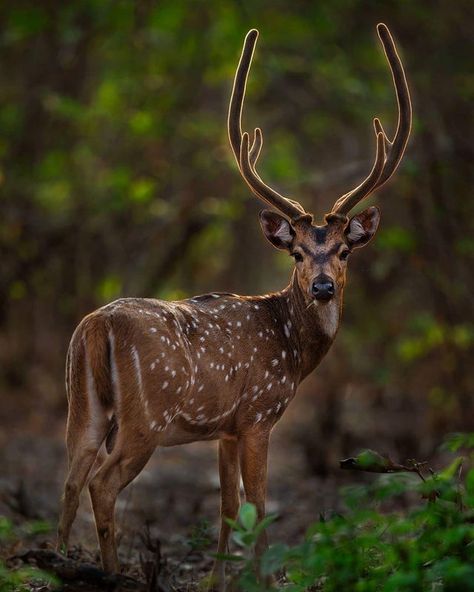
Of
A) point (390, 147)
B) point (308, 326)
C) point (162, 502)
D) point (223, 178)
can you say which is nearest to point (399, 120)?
point (390, 147)

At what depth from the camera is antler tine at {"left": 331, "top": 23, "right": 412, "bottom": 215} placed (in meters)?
7.48

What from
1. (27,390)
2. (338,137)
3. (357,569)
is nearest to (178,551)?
(357,569)

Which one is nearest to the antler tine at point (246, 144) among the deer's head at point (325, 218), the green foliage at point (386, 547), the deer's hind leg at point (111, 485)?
the deer's head at point (325, 218)

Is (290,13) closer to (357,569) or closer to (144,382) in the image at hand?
(144,382)

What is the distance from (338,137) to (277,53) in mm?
3960

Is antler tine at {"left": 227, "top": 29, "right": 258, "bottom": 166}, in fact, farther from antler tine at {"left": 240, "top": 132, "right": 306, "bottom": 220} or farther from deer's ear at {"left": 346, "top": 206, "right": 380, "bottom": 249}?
deer's ear at {"left": 346, "top": 206, "right": 380, "bottom": 249}

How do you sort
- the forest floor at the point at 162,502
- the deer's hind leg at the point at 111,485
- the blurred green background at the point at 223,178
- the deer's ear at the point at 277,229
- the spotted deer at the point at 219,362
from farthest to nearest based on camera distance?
the blurred green background at the point at 223,178
the deer's ear at the point at 277,229
the forest floor at the point at 162,502
the spotted deer at the point at 219,362
the deer's hind leg at the point at 111,485

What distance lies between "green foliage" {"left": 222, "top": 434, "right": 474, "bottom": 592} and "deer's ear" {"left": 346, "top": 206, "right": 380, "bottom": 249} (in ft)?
7.95

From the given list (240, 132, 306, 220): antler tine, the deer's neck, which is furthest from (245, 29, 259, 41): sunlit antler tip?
the deer's neck

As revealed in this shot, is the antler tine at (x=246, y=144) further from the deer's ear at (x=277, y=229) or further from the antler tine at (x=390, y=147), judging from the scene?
the antler tine at (x=390, y=147)

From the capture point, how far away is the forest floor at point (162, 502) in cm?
719

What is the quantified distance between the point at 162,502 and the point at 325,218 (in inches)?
166

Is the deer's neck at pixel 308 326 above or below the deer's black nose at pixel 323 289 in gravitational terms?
below

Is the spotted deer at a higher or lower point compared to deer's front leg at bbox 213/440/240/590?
higher
